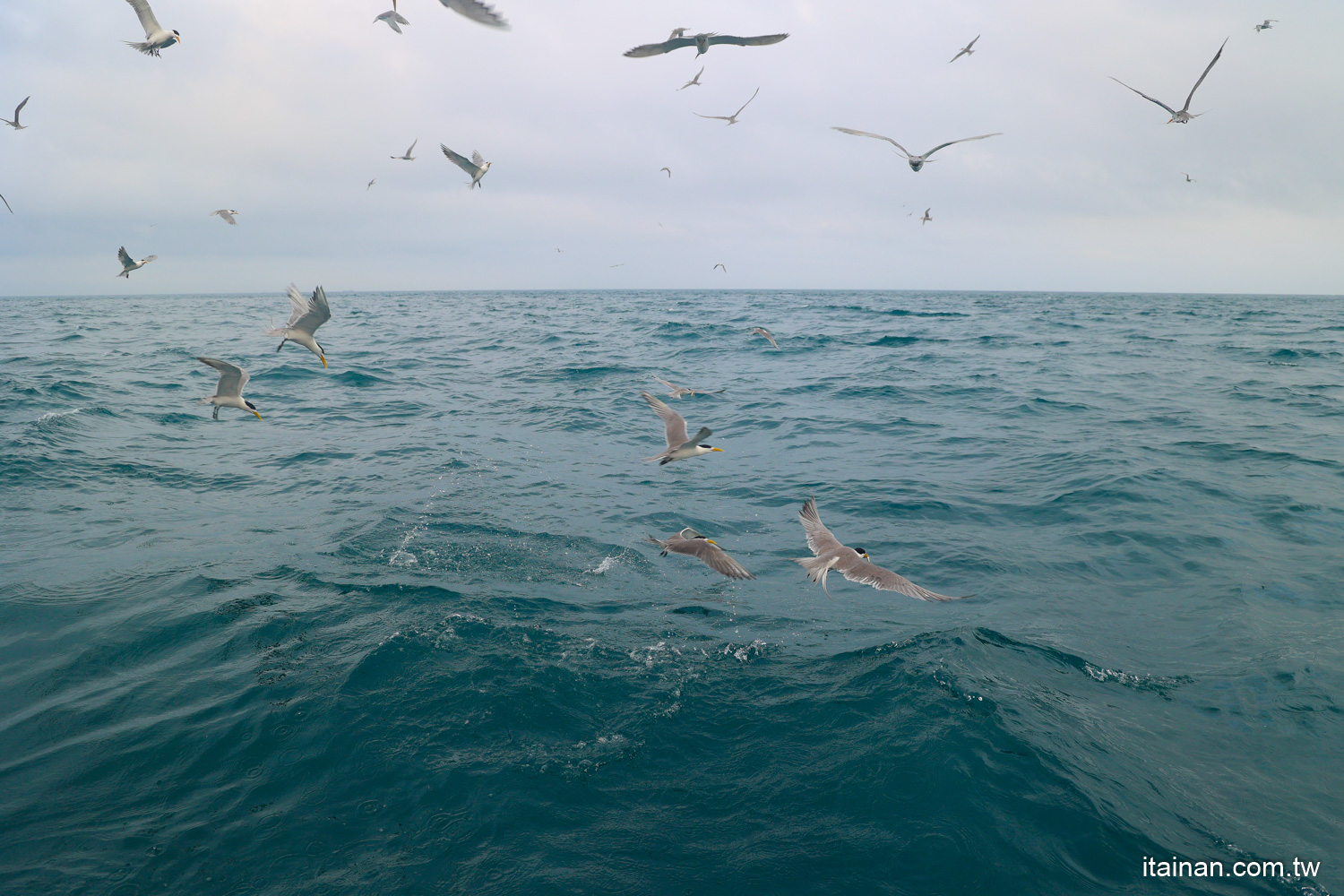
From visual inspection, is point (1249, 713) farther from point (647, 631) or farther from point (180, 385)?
point (180, 385)

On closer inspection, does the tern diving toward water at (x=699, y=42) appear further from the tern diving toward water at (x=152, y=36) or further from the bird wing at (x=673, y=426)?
the tern diving toward water at (x=152, y=36)

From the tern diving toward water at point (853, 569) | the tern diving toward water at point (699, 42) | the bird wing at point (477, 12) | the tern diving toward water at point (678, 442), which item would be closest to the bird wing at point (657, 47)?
the tern diving toward water at point (699, 42)

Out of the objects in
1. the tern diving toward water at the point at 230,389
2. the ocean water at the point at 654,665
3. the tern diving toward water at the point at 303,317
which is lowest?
the ocean water at the point at 654,665

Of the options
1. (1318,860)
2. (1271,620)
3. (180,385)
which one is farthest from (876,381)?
(180,385)

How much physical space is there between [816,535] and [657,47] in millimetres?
5706

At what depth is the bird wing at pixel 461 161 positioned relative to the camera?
35.6ft

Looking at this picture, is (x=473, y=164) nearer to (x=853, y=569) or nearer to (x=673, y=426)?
(x=673, y=426)

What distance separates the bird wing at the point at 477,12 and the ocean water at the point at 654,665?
17.7 feet

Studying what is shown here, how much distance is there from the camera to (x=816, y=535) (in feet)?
24.2

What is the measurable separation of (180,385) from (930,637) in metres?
22.6

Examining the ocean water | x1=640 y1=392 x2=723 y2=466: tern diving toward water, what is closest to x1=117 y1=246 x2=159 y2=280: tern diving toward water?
the ocean water

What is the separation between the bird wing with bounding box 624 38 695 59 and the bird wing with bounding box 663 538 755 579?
524 cm

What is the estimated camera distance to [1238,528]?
9.12 meters

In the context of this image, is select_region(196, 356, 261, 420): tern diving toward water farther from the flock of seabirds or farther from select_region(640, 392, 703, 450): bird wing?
select_region(640, 392, 703, 450): bird wing
